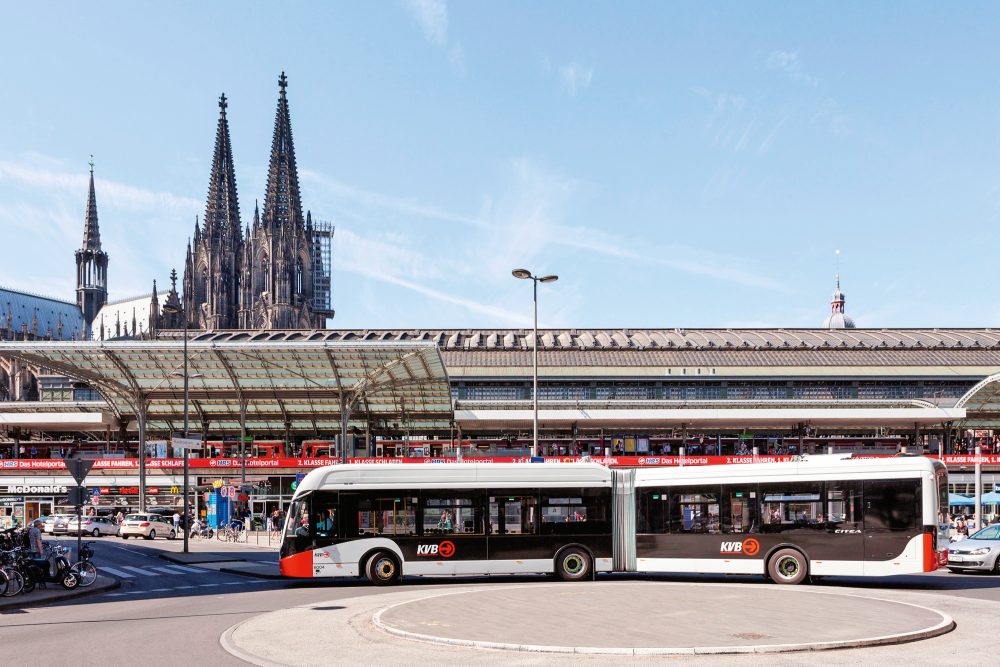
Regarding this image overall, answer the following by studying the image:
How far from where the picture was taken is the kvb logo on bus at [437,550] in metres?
24.4

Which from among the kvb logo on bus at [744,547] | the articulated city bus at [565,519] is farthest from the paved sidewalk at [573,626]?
the articulated city bus at [565,519]

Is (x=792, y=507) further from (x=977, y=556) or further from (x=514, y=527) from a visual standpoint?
(x=977, y=556)

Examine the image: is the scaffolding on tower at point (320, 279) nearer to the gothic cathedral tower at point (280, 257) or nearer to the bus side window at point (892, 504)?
the gothic cathedral tower at point (280, 257)

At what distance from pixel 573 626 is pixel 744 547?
30.6 feet

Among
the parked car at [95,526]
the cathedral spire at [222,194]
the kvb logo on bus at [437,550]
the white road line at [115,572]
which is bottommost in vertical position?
the parked car at [95,526]

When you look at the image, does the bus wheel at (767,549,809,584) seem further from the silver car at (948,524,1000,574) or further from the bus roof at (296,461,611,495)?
the silver car at (948,524,1000,574)

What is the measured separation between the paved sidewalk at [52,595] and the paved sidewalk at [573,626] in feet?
21.0

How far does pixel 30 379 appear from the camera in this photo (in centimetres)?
14050

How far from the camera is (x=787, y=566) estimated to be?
926 inches

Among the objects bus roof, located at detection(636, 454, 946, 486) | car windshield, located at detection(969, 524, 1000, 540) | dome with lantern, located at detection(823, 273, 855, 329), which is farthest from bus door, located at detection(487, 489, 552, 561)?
dome with lantern, located at detection(823, 273, 855, 329)

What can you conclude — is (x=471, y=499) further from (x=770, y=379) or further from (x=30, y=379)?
(x=30, y=379)

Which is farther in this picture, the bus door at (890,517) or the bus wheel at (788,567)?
the bus wheel at (788,567)

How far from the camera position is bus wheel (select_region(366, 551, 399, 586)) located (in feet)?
79.6

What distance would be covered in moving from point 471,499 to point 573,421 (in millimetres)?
52430
